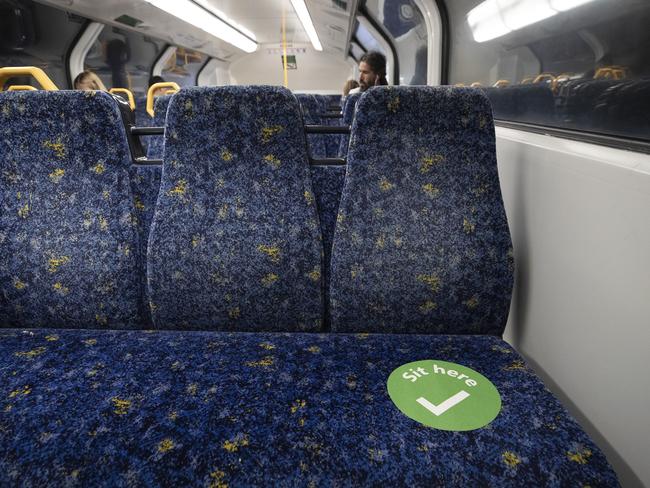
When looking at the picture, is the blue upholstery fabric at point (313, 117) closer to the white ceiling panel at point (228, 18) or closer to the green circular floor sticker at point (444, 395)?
the green circular floor sticker at point (444, 395)

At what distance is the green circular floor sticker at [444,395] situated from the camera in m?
0.86

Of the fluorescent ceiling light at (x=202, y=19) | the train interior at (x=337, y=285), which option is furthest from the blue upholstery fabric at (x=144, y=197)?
the fluorescent ceiling light at (x=202, y=19)

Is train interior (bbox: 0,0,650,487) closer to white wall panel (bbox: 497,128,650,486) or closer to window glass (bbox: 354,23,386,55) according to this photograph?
white wall panel (bbox: 497,128,650,486)

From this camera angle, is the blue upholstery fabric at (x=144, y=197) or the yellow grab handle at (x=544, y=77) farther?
the yellow grab handle at (x=544, y=77)

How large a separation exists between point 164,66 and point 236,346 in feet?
32.0

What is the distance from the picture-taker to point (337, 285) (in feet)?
3.98

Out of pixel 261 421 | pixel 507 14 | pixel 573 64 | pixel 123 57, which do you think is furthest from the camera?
pixel 123 57

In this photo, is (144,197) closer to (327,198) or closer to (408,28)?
(327,198)

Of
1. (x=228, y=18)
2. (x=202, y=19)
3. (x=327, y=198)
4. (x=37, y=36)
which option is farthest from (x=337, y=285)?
(x=228, y=18)

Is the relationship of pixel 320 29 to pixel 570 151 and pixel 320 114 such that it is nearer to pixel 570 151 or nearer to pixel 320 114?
pixel 320 114

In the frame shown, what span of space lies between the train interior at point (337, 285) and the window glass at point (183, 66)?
905 cm

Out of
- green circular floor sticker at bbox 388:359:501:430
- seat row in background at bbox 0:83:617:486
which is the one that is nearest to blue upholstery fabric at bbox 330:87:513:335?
seat row in background at bbox 0:83:617:486

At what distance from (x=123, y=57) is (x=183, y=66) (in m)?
3.70

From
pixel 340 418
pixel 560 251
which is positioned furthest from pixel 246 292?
pixel 560 251
